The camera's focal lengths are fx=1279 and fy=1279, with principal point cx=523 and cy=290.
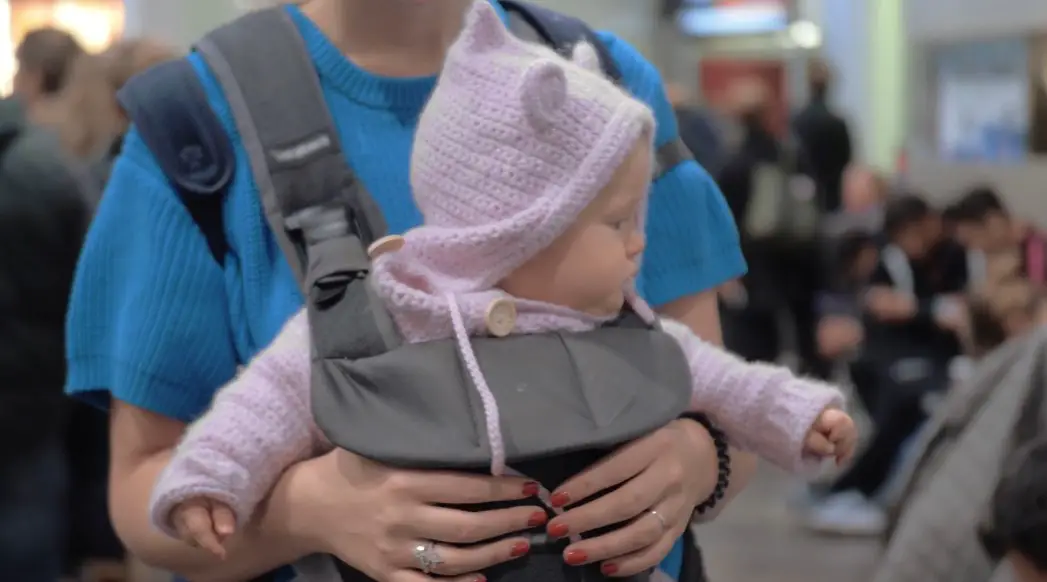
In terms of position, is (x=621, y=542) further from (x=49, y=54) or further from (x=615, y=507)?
(x=49, y=54)

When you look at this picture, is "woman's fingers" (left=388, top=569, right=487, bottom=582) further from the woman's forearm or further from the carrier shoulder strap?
the carrier shoulder strap

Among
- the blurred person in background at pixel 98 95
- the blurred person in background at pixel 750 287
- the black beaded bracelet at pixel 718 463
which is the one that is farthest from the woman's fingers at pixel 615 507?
the blurred person in background at pixel 750 287

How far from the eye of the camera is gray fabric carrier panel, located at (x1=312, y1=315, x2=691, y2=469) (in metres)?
0.99

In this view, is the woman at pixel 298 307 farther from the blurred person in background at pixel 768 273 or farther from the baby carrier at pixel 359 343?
the blurred person in background at pixel 768 273

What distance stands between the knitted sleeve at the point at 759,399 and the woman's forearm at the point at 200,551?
1.24ft

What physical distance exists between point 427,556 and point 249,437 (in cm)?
17

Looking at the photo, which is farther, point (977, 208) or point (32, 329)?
point (977, 208)

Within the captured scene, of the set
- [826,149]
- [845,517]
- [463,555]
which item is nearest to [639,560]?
[463,555]

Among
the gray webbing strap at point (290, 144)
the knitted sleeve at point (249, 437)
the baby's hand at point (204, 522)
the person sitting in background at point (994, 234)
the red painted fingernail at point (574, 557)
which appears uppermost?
the gray webbing strap at point (290, 144)

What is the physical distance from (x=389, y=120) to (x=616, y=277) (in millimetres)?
288

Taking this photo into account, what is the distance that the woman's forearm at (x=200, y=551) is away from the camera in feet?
3.54

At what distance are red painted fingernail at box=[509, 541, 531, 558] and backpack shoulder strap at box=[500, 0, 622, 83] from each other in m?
0.46

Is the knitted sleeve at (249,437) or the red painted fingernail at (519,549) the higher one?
the knitted sleeve at (249,437)

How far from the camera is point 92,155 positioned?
11.2ft
